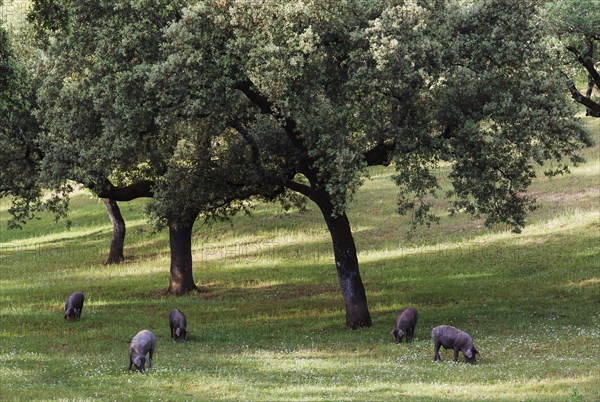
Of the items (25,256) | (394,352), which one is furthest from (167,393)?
(25,256)

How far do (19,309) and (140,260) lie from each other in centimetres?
1542

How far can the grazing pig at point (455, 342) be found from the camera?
83.3ft

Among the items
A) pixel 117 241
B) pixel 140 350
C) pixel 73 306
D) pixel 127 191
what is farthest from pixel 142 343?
pixel 117 241

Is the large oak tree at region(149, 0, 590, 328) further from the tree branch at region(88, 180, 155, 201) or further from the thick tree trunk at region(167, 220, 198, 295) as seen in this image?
the thick tree trunk at region(167, 220, 198, 295)

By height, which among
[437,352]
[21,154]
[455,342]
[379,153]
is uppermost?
[21,154]

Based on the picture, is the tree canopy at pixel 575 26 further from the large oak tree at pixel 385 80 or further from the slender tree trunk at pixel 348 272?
the slender tree trunk at pixel 348 272

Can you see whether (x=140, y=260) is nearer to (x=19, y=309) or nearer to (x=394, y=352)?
(x=19, y=309)

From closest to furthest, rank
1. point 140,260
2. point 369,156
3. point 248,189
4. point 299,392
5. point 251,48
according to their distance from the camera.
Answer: point 299,392
point 251,48
point 369,156
point 248,189
point 140,260

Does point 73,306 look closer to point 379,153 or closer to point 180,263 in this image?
point 180,263

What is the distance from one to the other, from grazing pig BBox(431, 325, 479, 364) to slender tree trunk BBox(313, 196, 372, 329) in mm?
7725

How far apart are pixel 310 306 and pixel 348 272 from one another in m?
6.32

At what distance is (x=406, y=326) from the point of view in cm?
3048

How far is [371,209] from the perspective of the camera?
208 feet

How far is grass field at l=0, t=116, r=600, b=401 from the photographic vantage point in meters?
22.1
